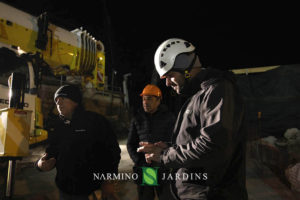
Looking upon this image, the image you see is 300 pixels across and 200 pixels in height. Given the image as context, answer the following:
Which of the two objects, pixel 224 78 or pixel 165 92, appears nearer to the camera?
pixel 224 78

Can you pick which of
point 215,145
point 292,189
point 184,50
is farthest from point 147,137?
point 292,189

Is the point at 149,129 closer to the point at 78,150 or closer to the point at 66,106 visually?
the point at 78,150

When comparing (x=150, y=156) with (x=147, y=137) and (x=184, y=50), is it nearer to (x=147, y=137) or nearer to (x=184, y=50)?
(x=184, y=50)

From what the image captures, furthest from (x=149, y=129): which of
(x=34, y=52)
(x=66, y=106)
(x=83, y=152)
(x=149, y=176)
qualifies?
(x=34, y=52)

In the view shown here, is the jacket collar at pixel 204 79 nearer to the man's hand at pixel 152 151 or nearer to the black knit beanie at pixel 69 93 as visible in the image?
the man's hand at pixel 152 151

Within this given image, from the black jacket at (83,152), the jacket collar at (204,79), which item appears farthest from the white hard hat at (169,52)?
the black jacket at (83,152)

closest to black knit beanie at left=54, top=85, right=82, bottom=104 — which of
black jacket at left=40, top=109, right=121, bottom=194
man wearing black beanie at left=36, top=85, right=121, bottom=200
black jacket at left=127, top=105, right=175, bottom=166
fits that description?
man wearing black beanie at left=36, top=85, right=121, bottom=200

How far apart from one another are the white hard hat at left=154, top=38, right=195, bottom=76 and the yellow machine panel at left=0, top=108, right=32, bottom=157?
2157 mm

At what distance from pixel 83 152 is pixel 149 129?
3.82 ft

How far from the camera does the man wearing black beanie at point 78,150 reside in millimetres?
2271

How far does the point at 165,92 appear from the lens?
38438 mm

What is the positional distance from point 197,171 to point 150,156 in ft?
1.26

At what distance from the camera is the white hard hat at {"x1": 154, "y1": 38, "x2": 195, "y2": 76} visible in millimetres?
1741

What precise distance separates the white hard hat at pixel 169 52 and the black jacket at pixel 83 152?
118 cm
